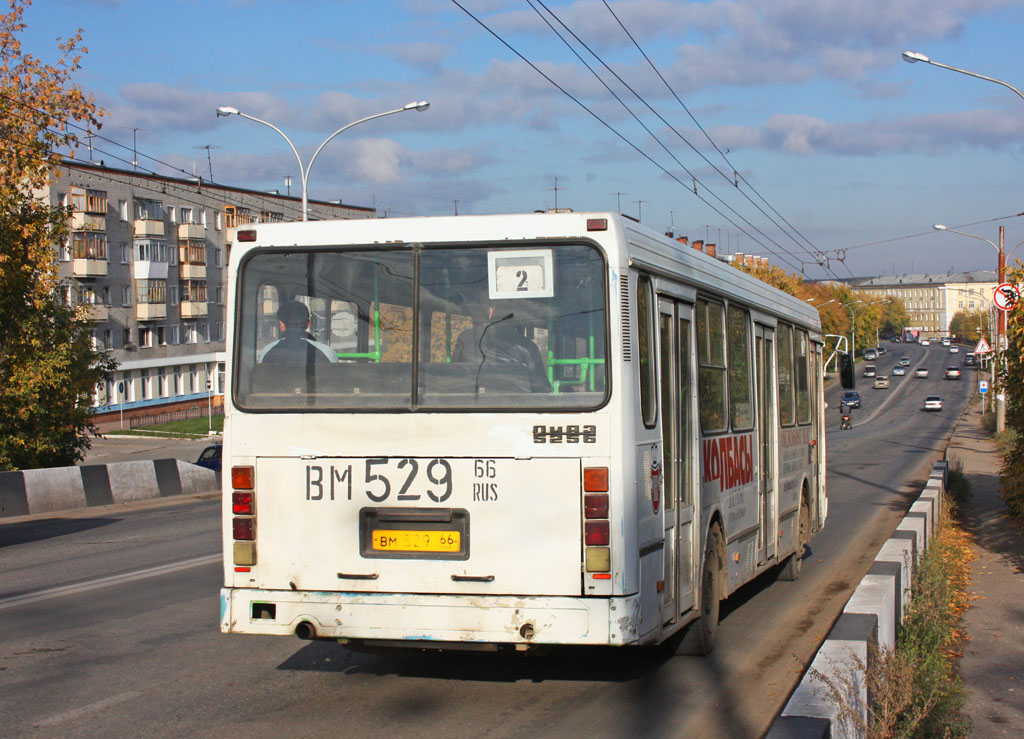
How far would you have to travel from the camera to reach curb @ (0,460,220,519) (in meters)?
19.3

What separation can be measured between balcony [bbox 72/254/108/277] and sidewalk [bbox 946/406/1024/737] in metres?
57.0

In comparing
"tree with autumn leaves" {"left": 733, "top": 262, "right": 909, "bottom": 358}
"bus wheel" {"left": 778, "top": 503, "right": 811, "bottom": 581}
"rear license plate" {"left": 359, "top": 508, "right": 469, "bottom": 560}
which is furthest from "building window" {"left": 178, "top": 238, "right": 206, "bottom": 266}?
"rear license plate" {"left": 359, "top": 508, "right": 469, "bottom": 560}

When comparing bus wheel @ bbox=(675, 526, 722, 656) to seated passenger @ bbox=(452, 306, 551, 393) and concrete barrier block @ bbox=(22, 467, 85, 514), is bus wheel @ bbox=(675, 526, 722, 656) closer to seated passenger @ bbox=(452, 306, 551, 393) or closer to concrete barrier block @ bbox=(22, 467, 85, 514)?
→ seated passenger @ bbox=(452, 306, 551, 393)

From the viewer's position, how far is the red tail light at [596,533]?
20.1ft

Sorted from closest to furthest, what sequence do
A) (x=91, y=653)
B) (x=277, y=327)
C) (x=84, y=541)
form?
(x=277, y=327), (x=91, y=653), (x=84, y=541)

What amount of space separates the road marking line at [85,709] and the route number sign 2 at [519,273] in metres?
3.18

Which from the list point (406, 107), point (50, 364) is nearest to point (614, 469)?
point (50, 364)

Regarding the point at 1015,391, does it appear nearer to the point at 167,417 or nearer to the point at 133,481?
the point at 133,481

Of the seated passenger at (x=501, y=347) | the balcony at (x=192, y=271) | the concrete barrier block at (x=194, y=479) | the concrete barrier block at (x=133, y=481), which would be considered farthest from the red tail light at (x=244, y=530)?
the balcony at (x=192, y=271)

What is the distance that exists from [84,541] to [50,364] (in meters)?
8.71

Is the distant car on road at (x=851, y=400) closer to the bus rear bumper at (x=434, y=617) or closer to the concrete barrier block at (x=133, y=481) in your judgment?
the concrete barrier block at (x=133, y=481)

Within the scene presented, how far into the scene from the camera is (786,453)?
38.1 feet

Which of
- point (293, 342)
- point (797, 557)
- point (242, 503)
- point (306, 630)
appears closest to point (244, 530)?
point (242, 503)

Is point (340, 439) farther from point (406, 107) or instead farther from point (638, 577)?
point (406, 107)
